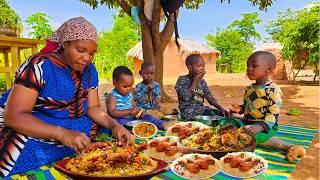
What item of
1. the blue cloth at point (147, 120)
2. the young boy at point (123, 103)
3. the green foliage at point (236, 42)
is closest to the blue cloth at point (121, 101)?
the young boy at point (123, 103)

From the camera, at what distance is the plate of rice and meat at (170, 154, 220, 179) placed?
2.06 m

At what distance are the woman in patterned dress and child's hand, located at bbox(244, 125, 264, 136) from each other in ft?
3.82

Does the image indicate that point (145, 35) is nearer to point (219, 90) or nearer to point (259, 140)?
point (259, 140)

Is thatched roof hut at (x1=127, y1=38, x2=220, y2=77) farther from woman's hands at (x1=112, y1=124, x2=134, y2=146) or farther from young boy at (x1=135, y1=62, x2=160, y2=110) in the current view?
woman's hands at (x1=112, y1=124, x2=134, y2=146)

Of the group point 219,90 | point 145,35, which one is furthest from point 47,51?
point 219,90

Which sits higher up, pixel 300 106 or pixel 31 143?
pixel 31 143

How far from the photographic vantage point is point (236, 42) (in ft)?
108

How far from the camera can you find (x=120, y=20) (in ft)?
92.8

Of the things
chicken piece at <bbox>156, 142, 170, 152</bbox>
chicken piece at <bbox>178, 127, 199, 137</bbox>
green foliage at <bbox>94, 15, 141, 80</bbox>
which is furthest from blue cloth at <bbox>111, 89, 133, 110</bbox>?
green foliage at <bbox>94, 15, 141, 80</bbox>

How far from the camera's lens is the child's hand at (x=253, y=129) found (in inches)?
111

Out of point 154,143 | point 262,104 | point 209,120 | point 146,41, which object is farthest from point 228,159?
point 146,41

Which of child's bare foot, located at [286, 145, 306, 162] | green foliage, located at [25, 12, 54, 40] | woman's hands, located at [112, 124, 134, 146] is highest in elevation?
green foliage, located at [25, 12, 54, 40]

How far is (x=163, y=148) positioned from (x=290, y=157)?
1.15 meters

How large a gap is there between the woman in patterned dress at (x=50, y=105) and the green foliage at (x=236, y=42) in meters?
29.9
